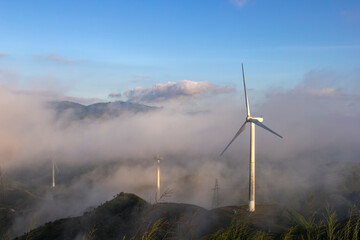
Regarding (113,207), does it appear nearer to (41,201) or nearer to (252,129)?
(252,129)

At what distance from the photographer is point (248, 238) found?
968 cm

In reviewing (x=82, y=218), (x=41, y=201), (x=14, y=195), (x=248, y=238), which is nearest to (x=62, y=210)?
(x=41, y=201)

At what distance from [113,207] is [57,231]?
63.7 feet

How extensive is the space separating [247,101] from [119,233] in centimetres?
3754

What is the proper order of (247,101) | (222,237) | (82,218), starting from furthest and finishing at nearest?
(247,101) → (82,218) → (222,237)

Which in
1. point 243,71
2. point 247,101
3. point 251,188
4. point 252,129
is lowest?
point 251,188

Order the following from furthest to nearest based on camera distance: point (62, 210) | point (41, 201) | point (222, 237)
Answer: point (41, 201) < point (62, 210) < point (222, 237)

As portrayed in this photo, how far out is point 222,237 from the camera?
9375 millimetres

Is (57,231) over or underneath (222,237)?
underneath

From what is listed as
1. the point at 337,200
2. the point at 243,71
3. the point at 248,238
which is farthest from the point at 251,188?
the point at 337,200

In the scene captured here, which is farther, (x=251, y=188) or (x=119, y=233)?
(x=251, y=188)

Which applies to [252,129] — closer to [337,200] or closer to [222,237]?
[222,237]

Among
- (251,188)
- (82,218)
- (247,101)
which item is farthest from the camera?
(247,101)

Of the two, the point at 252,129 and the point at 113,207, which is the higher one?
the point at 252,129
